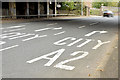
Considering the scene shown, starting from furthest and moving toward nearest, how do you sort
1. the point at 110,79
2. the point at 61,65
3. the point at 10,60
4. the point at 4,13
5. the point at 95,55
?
1. the point at 4,13
2. the point at 95,55
3. the point at 10,60
4. the point at 61,65
5. the point at 110,79

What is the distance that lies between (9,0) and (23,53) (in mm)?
24802

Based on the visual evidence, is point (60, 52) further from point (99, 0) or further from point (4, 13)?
point (99, 0)

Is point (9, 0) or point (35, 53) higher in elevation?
point (9, 0)

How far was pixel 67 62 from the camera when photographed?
20.6 feet

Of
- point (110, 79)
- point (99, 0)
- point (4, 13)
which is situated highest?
point (99, 0)

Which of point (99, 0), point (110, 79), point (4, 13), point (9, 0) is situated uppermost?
point (99, 0)

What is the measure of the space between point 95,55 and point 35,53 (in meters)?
2.33

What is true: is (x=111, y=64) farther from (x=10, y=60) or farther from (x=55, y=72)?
(x=10, y=60)

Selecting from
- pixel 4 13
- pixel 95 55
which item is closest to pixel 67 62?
pixel 95 55

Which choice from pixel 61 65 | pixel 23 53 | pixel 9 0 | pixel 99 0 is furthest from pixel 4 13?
pixel 99 0

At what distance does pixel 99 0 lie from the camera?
85.6 m

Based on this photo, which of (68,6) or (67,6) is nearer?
(67,6)

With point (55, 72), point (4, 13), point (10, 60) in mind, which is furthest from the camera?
point (4, 13)

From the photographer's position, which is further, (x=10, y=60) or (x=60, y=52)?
(x=60, y=52)
